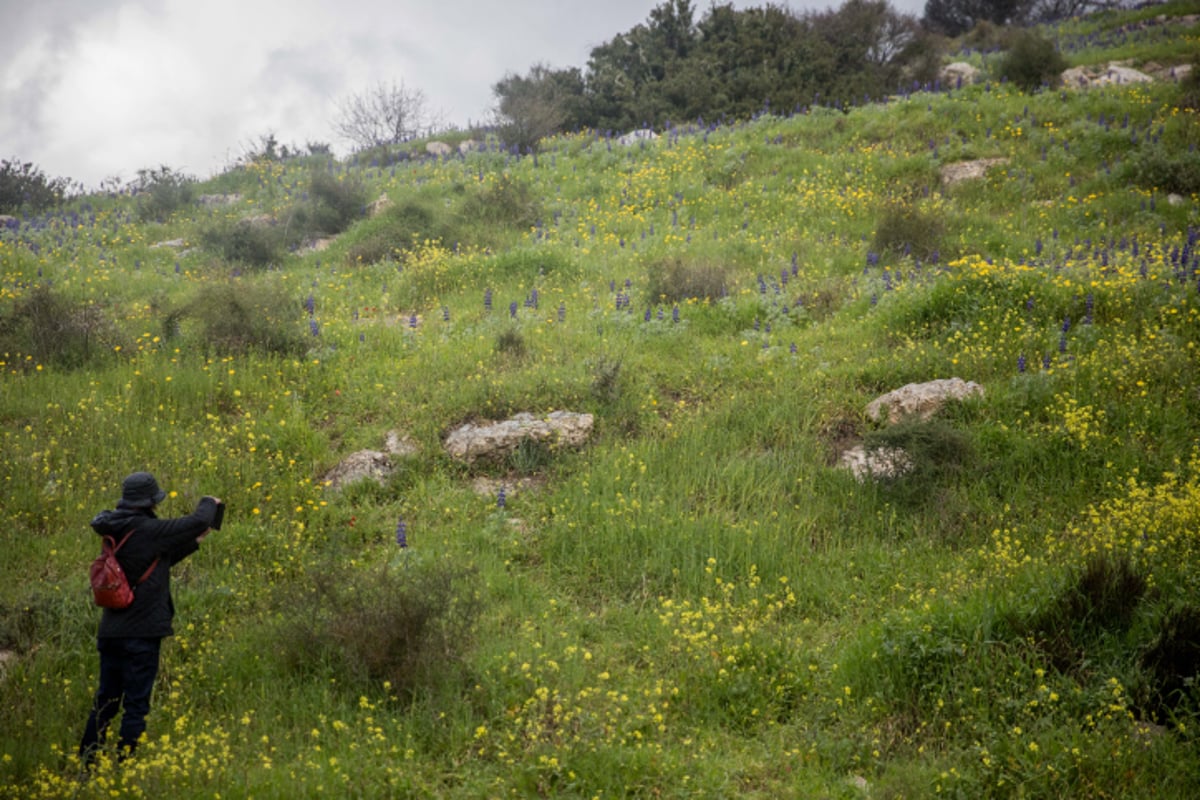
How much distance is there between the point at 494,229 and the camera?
53.5 ft

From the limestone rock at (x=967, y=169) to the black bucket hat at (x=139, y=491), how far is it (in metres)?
14.3

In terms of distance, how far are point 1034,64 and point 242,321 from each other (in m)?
18.7

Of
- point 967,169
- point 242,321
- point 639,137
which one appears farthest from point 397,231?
point 967,169

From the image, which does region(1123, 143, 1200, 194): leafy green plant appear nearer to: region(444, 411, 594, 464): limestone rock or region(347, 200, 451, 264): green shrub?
region(444, 411, 594, 464): limestone rock

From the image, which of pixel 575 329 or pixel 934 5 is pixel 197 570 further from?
pixel 934 5

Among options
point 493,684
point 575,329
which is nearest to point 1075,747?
point 493,684

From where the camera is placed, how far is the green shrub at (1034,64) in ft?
65.2

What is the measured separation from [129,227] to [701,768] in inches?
719

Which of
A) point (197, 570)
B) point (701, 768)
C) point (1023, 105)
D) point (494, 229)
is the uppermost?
point (1023, 105)

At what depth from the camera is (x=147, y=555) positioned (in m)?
5.52

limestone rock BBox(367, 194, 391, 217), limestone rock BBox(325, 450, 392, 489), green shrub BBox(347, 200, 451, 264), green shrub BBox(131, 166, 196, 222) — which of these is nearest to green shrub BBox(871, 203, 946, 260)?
green shrub BBox(347, 200, 451, 264)

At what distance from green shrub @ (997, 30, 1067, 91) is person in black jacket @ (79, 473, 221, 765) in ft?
67.8

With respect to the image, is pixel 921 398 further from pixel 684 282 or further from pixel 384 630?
pixel 384 630

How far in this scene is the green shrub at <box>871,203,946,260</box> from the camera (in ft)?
42.9
